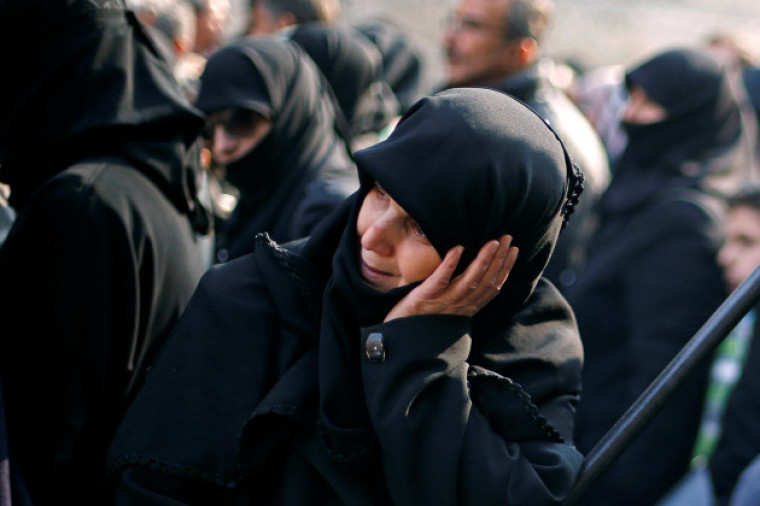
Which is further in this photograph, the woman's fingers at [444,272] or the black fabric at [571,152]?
the black fabric at [571,152]

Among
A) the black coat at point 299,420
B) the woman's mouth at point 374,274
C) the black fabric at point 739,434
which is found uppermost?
the woman's mouth at point 374,274

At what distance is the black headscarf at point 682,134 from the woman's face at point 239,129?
1.56 metres

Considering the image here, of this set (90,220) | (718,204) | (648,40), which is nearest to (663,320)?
(718,204)

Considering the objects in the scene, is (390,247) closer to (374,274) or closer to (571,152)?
(374,274)

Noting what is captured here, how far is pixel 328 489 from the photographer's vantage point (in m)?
2.00

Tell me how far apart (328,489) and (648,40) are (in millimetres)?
12337

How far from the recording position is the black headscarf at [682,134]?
4.31 m

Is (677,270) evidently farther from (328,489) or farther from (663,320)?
(328,489)

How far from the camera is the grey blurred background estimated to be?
11.8 metres

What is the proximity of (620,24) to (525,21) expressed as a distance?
30.4 ft

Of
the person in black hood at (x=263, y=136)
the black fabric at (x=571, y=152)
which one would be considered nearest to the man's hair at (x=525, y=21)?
the black fabric at (x=571, y=152)

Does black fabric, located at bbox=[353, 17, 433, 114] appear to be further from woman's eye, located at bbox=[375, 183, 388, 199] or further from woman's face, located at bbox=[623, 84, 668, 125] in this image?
woman's eye, located at bbox=[375, 183, 388, 199]

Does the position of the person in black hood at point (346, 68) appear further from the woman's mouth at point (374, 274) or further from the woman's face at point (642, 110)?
the woman's mouth at point (374, 274)

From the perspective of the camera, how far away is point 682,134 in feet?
14.7
